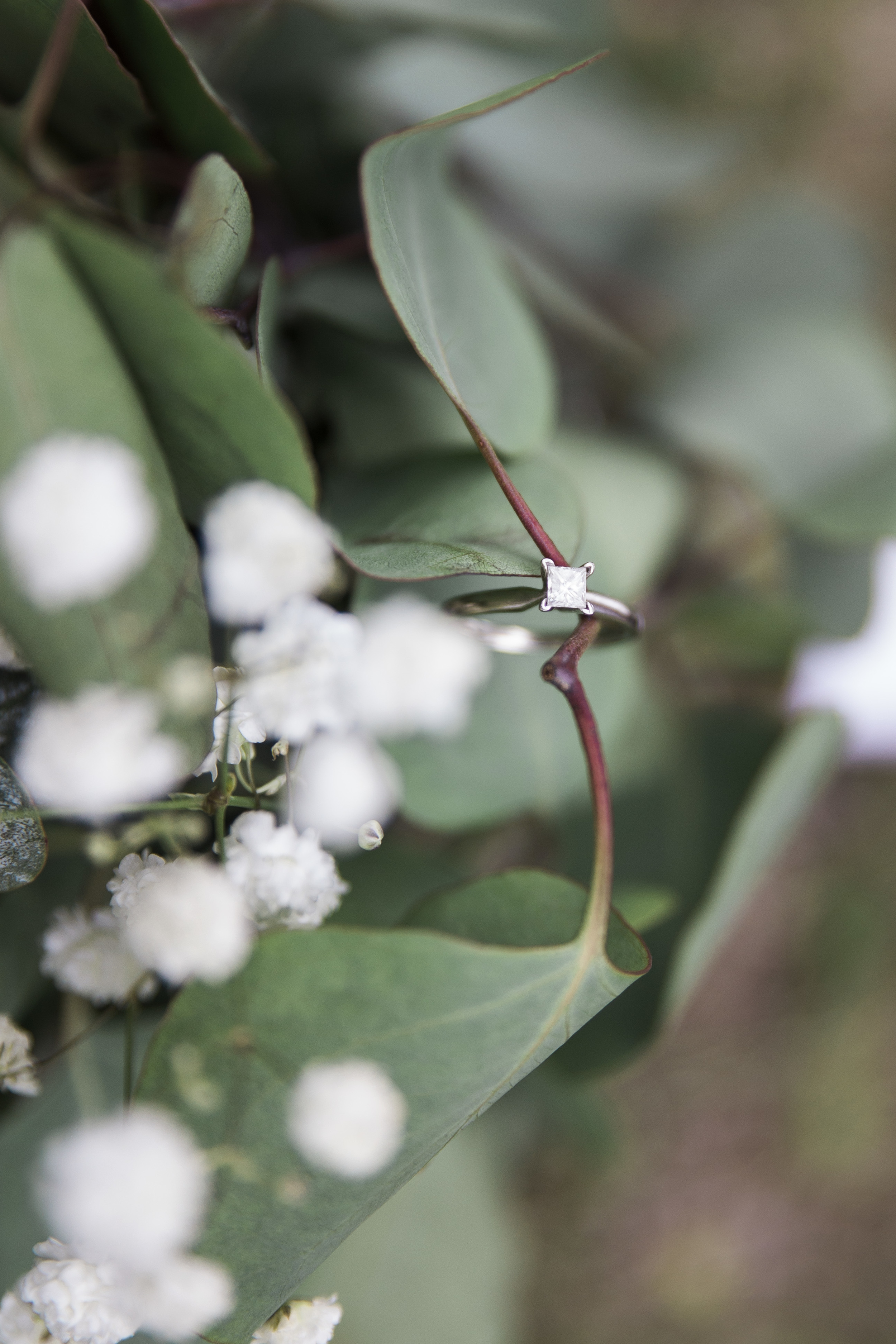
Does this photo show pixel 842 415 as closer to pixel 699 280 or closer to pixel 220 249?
pixel 699 280

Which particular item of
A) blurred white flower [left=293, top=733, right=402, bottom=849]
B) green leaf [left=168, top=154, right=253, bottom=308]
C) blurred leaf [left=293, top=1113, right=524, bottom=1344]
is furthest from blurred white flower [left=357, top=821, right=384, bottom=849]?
blurred leaf [left=293, top=1113, right=524, bottom=1344]

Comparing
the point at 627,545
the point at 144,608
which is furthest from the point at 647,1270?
the point at 144,608

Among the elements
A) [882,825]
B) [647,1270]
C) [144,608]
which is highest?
[144,608]

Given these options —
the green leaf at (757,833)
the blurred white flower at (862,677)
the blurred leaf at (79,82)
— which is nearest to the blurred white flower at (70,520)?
the blurred leaf at (79,82)

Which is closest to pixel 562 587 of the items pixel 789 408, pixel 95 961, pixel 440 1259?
pixel 95 961

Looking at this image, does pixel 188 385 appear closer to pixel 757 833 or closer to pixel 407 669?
pixel 407 669

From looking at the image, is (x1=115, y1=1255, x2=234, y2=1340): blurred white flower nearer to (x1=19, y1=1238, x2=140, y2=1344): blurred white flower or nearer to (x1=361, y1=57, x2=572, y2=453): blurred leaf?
(x1=19, y1=1238, x2=140, y2=1344): blurred white flower

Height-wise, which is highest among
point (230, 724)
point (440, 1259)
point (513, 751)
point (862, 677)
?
point (230, 724)
